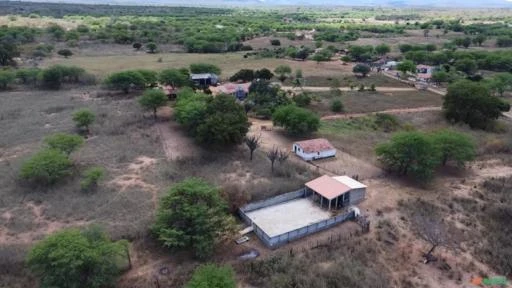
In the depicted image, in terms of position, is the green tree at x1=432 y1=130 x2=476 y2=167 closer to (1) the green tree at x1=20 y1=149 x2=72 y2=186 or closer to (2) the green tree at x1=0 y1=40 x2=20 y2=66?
(1) the green tree at x1=20 y1=149 x2=72 y2=186

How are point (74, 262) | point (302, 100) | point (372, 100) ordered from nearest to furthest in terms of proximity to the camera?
point (74, 262)
point (302, 100)
point (372, 100)

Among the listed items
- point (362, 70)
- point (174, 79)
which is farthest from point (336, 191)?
point (362, 70)

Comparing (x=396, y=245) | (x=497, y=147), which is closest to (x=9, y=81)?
(x=396, y=245)

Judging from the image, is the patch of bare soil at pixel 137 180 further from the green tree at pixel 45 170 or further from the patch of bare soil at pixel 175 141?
the green tree at pixel 45 170

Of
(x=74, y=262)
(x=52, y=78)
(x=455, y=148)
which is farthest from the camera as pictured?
(x=52, y=78)

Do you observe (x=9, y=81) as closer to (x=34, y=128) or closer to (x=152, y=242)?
(x=34, y=128)

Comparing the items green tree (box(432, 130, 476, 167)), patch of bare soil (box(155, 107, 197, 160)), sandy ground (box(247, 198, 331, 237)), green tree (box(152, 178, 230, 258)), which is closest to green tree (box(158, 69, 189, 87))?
patch of bare soil (box(155, 107, 197, 160))

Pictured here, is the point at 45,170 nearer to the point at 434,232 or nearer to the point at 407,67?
the point at 434,232
